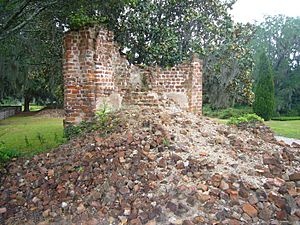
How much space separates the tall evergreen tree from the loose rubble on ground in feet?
72.3

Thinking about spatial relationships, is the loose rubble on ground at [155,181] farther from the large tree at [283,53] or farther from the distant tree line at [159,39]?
the large tree at [283,53]

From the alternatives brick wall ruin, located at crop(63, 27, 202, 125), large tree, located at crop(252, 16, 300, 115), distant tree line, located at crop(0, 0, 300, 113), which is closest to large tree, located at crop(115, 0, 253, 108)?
distant tree line, located at crop(0, 0, 300, 113)

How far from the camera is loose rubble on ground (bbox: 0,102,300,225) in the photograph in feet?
12.8

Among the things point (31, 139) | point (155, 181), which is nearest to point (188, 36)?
point (31, 139)

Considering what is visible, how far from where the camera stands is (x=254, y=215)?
Result: 3.82m

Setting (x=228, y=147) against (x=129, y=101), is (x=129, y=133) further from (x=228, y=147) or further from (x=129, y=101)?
(x=129, y=101)

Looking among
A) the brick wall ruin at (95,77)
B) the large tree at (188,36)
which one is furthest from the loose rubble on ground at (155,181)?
the large tree at (188,36)

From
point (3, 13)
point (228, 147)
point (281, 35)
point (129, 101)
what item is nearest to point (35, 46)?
point (129, 101)

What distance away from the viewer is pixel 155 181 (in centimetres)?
→ 441

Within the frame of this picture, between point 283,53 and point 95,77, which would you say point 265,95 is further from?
point 95,77

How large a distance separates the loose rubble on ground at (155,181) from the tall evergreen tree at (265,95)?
2203 cm

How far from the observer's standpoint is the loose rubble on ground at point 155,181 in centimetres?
390

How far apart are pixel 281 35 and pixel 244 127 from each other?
110 ft

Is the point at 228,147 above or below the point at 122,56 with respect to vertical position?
below
